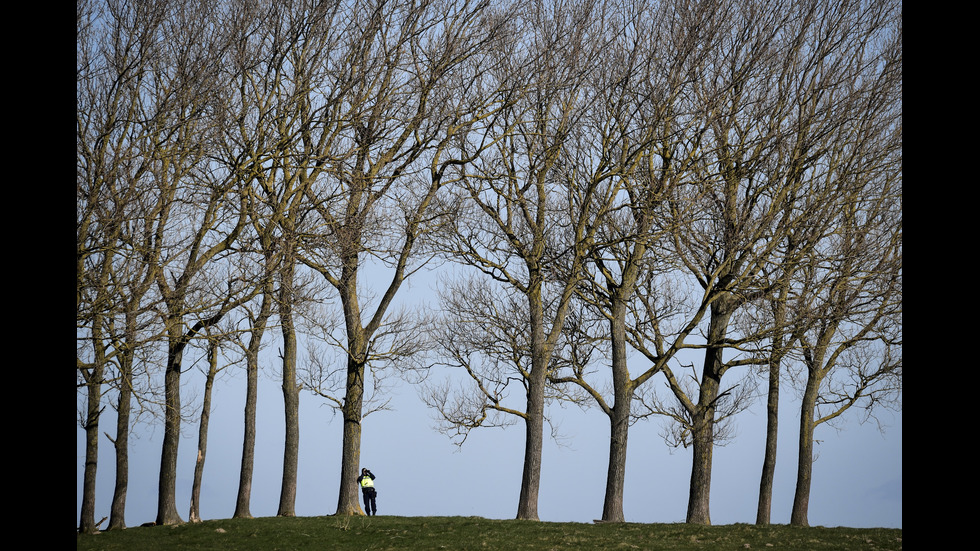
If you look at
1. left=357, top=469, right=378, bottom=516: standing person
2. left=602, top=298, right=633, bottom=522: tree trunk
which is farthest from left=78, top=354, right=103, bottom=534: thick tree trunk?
left=602, top=298, right=633, bottom=522: tree trunk

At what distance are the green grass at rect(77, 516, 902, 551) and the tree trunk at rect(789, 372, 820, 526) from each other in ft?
11.9

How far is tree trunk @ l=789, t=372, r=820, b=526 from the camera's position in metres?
20.9

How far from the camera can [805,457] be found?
21.1 metres

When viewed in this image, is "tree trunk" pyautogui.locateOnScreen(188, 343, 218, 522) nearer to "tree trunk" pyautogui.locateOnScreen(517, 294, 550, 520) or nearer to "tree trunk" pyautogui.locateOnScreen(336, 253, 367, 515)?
"tree trunk" pyautogui.locateOnScreen(336, 253, 367, 515)

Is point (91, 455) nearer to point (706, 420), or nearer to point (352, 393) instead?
point (352, 393)

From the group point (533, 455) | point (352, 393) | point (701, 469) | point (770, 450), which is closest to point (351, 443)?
point (352, 393)

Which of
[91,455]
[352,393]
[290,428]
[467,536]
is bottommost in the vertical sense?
[467,536]

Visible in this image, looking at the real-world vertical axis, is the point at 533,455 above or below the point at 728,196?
below

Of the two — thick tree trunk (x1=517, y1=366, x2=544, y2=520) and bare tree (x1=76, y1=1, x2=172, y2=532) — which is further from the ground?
bare tree (x1=76, y1=1, x2=172, y2=532)

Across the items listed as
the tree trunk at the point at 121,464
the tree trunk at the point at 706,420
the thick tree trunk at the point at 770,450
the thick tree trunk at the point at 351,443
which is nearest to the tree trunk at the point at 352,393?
the thick tree trunk at the point at 351,443

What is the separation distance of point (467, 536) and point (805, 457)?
10086mm

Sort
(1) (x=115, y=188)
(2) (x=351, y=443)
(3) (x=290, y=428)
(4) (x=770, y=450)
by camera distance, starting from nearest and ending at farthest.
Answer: (1) (x=115, y=188)
(2) (x=351, y=443)
(3) (x=290, y=428)
(4) (x=770, y=450)
